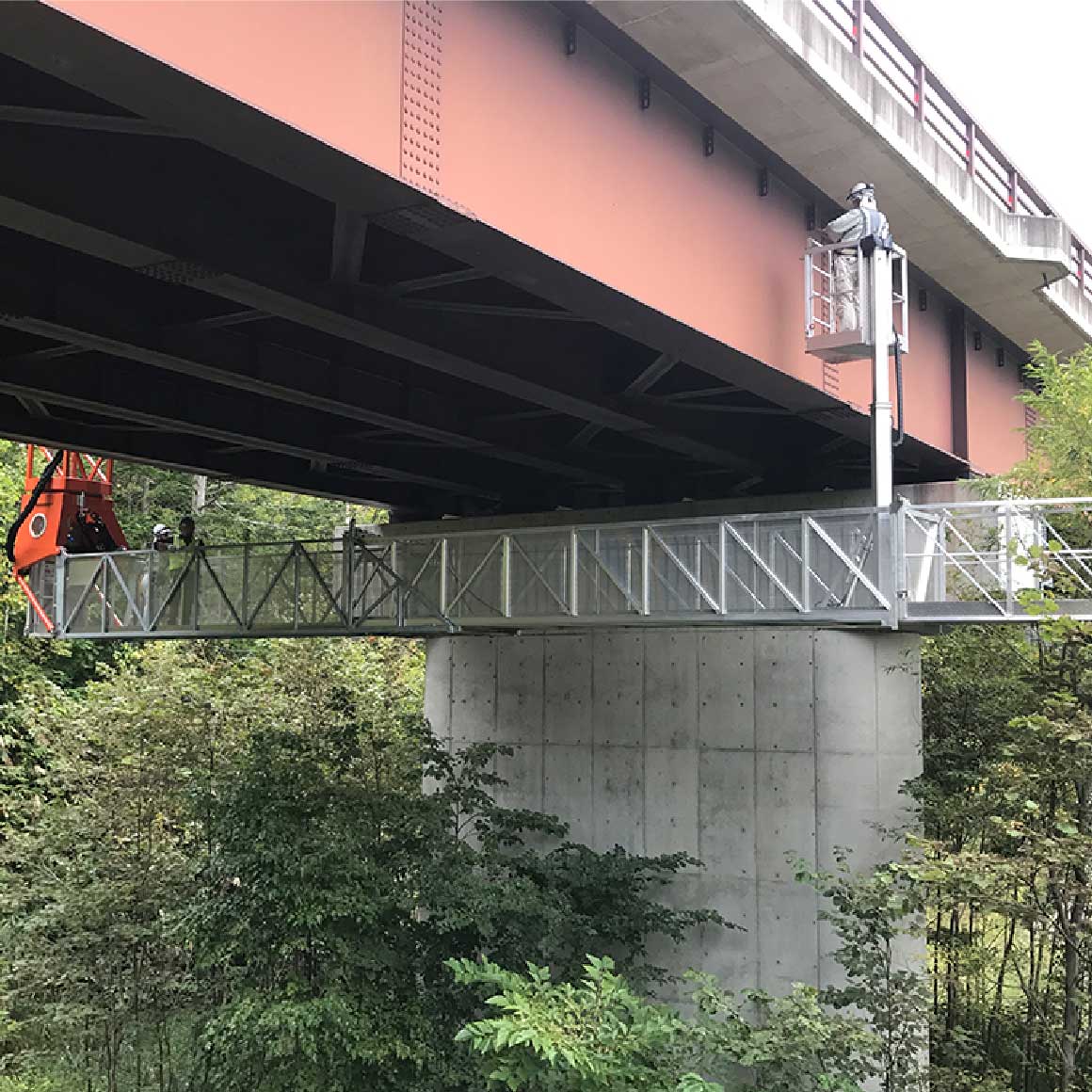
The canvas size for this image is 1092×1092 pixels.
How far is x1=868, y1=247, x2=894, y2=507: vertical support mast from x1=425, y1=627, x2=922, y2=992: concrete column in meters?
4.57

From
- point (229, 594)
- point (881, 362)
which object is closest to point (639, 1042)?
point (881, 362)

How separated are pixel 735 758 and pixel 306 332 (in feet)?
27.8

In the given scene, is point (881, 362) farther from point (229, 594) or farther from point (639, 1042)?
point (229, 594)

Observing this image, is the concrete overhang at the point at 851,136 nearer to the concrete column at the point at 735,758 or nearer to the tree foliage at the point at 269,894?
the concrete column at the point at 735,758

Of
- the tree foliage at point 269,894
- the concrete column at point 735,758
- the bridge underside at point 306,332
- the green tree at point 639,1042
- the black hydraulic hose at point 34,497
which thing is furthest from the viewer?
the black hydraulic hose at point 34,497

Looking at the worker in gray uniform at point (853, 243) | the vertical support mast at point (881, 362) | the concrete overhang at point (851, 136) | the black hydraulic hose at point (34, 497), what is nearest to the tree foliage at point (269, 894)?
the black hydraulic hose at point (34, 497)

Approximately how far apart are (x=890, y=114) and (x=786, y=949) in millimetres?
10561

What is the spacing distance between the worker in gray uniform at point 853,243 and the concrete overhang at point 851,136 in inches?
23.8

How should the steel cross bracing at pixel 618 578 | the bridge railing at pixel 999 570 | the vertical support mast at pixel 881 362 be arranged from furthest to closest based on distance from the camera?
the steel cross bracing at pixel 618 578 → the vertical support mast at pixel 881 362 → the bridge railing at pixel 999 570

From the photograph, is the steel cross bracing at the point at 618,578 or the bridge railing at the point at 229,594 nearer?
the steel cross bracing at the point at 618,578

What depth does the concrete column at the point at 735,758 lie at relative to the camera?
581 inches

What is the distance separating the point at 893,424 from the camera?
1377cm

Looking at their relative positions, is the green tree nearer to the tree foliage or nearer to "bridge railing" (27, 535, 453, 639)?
the tree foliage

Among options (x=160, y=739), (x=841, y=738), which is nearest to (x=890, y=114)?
(x=841, y=738)
